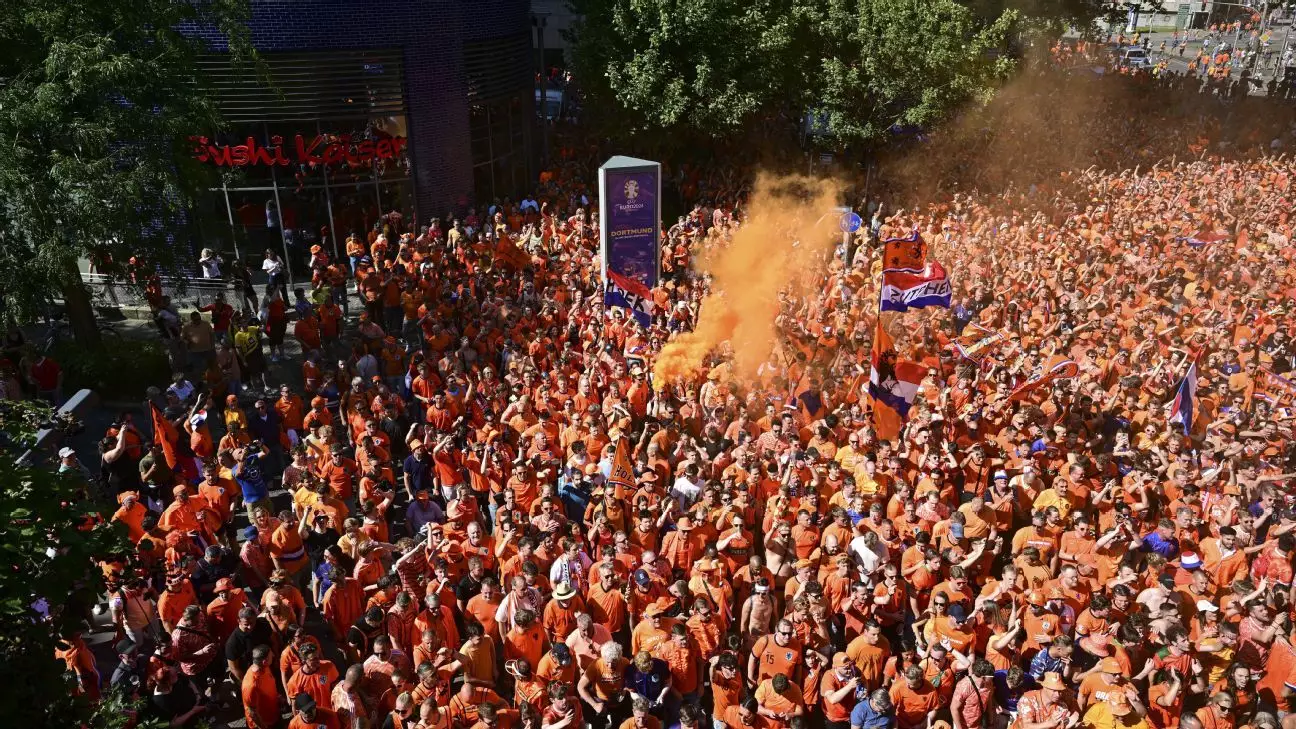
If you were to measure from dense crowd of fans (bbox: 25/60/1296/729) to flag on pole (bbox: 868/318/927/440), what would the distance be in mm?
468

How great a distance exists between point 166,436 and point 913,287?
29.1 ft

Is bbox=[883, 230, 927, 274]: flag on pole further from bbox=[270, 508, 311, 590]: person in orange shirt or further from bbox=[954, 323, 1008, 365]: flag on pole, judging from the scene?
bbox=[270, 508, 311, 590]: person in orange shirt

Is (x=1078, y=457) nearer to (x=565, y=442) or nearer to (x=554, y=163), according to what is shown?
(x=565, y=442)

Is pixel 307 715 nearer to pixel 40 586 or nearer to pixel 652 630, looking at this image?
pixel 40 586

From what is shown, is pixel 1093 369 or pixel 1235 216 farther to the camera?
pixel 1235 216

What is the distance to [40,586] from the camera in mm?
4352

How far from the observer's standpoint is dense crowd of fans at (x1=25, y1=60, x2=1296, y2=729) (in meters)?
6.81

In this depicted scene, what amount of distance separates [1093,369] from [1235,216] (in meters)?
9.94

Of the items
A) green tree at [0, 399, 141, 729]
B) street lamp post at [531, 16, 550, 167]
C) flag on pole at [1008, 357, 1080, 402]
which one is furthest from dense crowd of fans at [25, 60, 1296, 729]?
street lamp post at [531, 16, 550, 167]

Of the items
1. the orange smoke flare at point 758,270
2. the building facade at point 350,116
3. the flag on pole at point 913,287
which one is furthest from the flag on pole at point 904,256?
the building facade at point 350,116

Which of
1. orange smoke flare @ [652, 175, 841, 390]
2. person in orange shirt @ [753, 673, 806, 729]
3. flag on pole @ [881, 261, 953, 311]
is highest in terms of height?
flag on pole @ [881, 261, 953, 311]

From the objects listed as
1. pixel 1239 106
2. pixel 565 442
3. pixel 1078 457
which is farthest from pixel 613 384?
pixel 1239 106

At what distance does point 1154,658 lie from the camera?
6852 millimetres

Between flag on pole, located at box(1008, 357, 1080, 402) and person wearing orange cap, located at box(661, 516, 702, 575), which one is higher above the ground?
flag on pole, located at box(1008, 357, 1080, 402)
